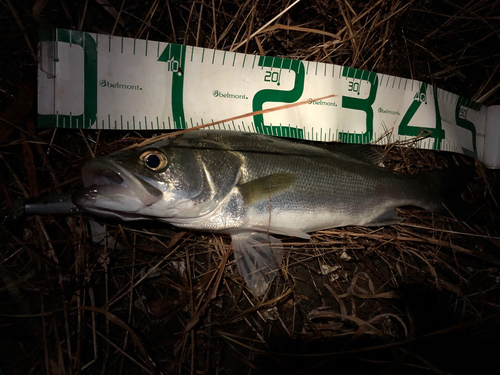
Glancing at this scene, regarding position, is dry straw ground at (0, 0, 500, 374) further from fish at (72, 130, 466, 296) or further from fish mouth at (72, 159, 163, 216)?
fish mouth at (72, 159, 163, 216)

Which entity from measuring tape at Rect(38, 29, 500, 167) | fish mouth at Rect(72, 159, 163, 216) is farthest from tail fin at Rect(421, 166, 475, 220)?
fish mouth at Rect(72, 159, 163, 216)

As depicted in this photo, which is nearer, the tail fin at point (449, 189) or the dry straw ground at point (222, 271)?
the dry straw ground at point (222, 271)

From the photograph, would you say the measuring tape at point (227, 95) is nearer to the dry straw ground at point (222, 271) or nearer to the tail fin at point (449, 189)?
the dry straw ground at point (222, 271)

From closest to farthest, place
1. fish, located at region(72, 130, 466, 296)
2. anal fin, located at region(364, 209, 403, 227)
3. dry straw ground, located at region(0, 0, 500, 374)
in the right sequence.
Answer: fish, located at region(72, 130, 466, 296)
dry straw ground, located at region(0, 0, 500, 374)
anal fin, located at region(364, 209, 403, 227)

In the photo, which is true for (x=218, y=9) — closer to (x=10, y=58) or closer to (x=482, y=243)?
(x=10, y=58)

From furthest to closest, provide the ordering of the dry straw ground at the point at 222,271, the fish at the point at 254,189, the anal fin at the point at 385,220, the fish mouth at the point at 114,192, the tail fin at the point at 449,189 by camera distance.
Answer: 1. the tail fin at the point at 449,189
2. the anal fin at the point at 385,220
3. the dry straw ground at the point at 222,271
4. the fish at the point at 254,189
5. the fish mouth at the point at 114,192

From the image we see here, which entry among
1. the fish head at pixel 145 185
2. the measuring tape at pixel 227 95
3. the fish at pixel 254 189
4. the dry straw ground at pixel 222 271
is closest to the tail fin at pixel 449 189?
the fish at pixel 254 189
